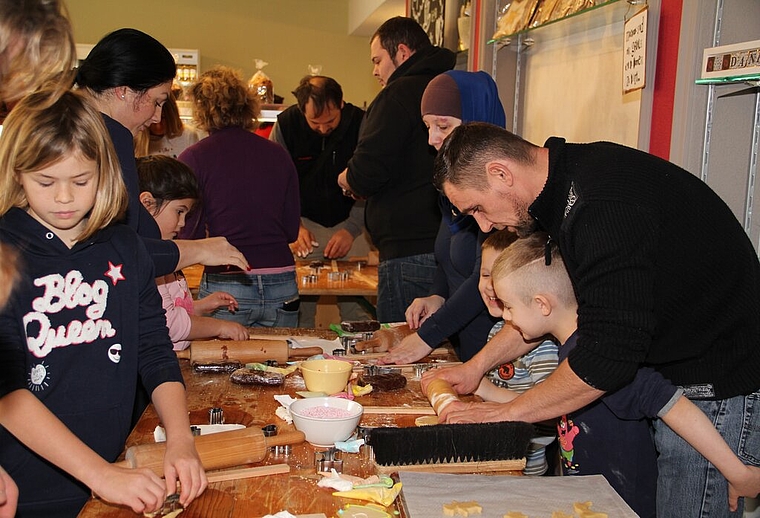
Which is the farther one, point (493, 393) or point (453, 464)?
point (493, 393)

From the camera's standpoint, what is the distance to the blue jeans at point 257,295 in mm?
3531

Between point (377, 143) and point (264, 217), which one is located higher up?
point (377, 143)

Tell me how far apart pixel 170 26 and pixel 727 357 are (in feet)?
27.3

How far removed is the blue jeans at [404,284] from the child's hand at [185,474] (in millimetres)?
2174

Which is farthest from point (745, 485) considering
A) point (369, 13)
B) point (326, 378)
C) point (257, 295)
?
point (369, 13)

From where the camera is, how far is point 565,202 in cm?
173

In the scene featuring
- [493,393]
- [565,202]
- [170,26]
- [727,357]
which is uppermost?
[170,26]

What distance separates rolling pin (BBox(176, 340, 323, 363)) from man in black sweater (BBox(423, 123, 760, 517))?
78 centimetres

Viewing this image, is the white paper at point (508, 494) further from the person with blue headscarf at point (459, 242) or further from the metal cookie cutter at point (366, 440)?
the person with blue headscarf at point (459, 242)

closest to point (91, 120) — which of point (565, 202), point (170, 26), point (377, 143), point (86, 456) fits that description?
point (86, 456)

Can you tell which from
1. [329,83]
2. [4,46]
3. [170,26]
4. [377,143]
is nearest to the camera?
[4,46]

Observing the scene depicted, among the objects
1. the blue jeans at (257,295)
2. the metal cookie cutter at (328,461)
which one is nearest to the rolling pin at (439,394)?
the metal cookie cutter at (328,461)

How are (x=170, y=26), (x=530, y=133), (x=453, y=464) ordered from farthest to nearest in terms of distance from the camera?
(x=170, y=26) < (x=530, y=133) < (x=453, y=464)

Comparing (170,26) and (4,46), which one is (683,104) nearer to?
(4,46)
